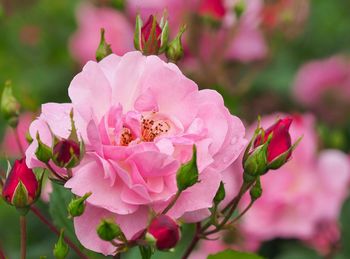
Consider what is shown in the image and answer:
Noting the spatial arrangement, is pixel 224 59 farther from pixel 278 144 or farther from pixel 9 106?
pixel 278 144

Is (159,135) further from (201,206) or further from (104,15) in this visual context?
(104,15)

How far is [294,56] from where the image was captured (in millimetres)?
2367

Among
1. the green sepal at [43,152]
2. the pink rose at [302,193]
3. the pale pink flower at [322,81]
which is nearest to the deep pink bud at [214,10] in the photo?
the pink rose at [302,193]

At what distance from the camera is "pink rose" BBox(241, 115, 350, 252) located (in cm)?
165

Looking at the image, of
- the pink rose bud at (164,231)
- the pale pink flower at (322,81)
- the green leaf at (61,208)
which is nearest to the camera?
the pink rose bud at (164,231)

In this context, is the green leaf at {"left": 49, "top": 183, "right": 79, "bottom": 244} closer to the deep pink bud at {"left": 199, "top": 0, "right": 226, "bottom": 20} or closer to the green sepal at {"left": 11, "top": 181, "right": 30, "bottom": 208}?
the green sepal at {"left": 11, "top": 181, "right": 30, "bottom": 208}


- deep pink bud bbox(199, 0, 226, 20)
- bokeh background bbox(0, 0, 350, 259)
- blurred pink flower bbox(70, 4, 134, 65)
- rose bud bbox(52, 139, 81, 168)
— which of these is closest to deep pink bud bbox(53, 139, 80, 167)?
rose bud bbox(52, 139, 81, 168)

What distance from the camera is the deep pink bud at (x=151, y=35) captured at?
3.05ft

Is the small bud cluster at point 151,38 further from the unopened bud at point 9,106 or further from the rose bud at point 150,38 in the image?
the unopened bud at point 9,106

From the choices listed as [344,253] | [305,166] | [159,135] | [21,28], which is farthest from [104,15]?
[159,135]

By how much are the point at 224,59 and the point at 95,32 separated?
1.39 feet

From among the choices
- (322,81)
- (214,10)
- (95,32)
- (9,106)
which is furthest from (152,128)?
(95,32)

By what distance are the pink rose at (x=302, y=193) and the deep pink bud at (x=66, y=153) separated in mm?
875

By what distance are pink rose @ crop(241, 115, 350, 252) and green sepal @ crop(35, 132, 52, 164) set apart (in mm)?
868
